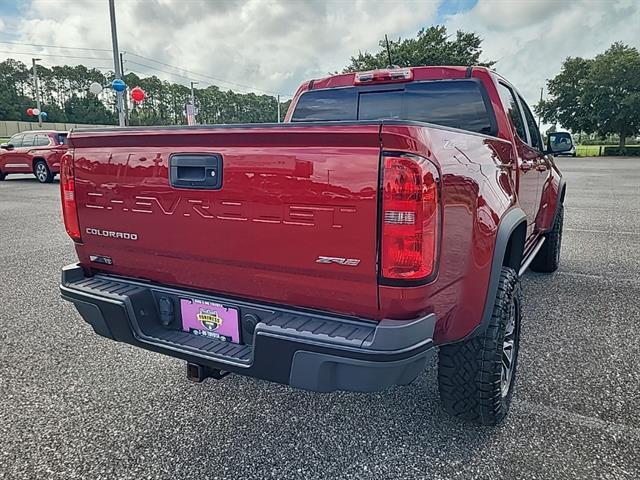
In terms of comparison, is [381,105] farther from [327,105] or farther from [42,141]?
[42,141]

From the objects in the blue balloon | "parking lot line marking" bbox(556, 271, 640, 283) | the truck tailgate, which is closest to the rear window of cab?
the truck tailgate

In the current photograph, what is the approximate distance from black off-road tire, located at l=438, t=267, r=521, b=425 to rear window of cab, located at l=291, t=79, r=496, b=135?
1311 mm

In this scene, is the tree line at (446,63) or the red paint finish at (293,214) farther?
the tree line at (446,63)

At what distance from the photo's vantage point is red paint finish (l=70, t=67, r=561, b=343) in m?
1.69

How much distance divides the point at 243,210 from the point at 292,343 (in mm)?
570

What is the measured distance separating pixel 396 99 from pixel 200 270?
205cm

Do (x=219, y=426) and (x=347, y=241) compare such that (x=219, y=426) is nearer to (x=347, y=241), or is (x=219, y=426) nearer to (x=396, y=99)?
(x=347, y=241)

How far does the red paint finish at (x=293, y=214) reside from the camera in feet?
5.55

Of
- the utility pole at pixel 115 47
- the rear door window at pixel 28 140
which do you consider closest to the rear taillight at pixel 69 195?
the rear door window at pixel 28 140

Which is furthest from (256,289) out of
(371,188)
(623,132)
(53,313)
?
(623,132)

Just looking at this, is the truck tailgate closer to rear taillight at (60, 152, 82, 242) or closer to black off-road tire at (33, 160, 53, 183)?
rear taillight at (60, 152, 82, 242)

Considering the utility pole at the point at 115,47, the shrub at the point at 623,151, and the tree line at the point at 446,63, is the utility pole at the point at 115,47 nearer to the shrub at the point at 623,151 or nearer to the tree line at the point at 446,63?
the tree line at the point at 446,63

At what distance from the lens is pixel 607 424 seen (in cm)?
235

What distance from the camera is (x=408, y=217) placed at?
1.63 metres
